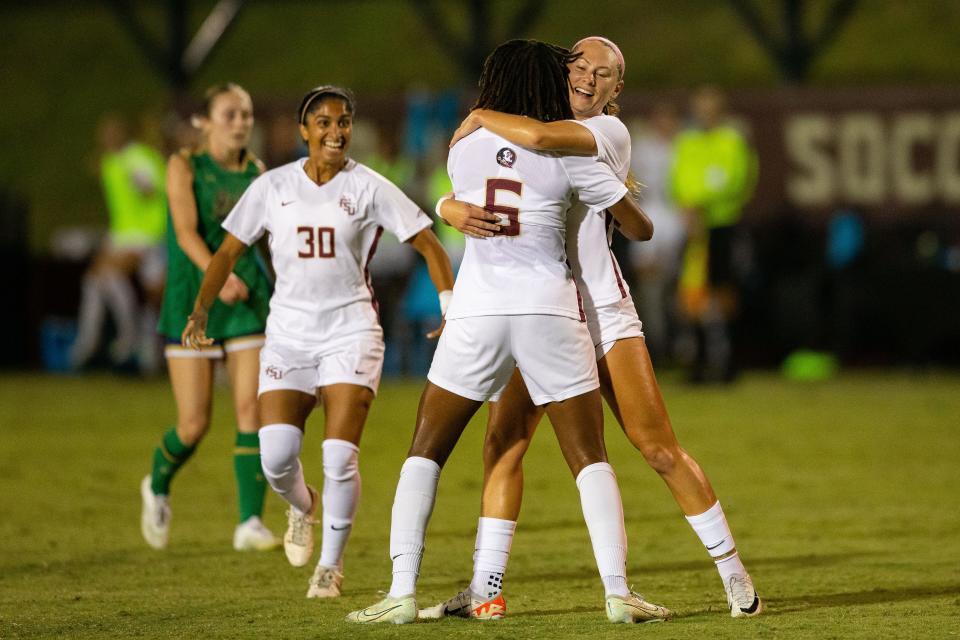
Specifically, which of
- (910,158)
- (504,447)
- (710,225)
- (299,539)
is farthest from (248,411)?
(910,158)

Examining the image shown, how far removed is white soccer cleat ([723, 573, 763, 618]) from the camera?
5672 mm

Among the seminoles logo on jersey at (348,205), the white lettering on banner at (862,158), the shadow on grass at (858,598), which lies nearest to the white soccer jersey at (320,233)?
the seminoles logo on jersey at (348,205)

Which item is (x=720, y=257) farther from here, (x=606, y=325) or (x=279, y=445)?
(x=606, y=325)

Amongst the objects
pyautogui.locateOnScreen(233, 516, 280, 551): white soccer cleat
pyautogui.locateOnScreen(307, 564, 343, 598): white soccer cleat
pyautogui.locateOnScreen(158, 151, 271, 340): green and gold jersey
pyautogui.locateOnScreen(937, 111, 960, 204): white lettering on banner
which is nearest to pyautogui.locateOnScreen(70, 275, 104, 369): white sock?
pyautogui.locateOnScreen(937, 111, 960, 204): white lettering on banner

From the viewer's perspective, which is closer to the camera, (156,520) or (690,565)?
(690,565)

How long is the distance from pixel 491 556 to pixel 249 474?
2163 millimetres

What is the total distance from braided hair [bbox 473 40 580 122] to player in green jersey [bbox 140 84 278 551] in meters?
2.42

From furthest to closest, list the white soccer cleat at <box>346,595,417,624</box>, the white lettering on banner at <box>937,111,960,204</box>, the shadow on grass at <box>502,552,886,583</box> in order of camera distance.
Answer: the white lettering on banner at <box>937,111,960,204</box>, the shadow on grass at <box>502,552,886,583</box>, the white soccer cleat at <box>346,595,417,624</box>

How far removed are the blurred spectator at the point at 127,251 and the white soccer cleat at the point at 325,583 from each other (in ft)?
34.2

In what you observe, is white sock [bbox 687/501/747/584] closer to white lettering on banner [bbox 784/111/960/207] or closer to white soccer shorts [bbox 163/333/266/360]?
white soccer shorts [bbox 163/333/266/360]

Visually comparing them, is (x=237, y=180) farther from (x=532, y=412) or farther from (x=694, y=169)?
(x=694, y=169)

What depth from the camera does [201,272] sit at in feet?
25.6

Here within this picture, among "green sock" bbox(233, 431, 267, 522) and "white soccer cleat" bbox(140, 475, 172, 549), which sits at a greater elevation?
"green sock" bbox(233, 431, 267, 522)

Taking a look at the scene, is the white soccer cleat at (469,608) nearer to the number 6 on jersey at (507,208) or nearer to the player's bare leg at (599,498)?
the player's bare leg at (599,498)
